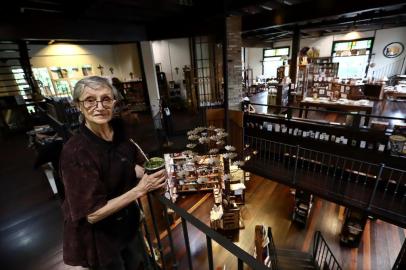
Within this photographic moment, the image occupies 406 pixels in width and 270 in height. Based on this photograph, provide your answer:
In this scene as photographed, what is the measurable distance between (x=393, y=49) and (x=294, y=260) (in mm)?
11526

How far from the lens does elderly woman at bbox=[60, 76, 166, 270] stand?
0.95 meters

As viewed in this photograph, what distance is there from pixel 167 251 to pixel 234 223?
182cm

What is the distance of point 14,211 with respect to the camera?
283 centimetres

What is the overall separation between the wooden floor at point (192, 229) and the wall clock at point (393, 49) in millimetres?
3863

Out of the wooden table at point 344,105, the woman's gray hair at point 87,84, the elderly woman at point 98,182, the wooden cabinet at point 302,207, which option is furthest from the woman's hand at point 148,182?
the wooden table at point 344,105

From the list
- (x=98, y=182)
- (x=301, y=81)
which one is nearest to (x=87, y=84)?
(x=98, y=182)

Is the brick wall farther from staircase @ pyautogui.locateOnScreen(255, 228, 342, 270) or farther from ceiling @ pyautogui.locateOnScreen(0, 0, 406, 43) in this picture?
Result: staircase @ pyautogui.locateOnScreen(255, 228, 342, 270)

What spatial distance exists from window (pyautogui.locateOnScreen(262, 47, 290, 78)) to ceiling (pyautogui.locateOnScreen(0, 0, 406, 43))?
8.73 metres

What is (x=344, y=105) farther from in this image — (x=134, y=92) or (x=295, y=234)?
(x=134, y=92)

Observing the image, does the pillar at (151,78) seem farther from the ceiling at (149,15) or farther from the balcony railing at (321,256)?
the balcony railing at (321,256)

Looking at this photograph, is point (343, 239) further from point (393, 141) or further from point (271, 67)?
point (271, 67)

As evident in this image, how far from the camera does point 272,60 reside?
1498 cm

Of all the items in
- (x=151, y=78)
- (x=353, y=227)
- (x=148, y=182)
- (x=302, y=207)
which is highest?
(x=151, y=78)

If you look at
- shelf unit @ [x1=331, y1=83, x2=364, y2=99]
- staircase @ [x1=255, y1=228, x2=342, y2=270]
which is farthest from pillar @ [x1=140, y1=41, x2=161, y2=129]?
shelf unit @ [x1=331, y1=83, x2=364, y2=99]
